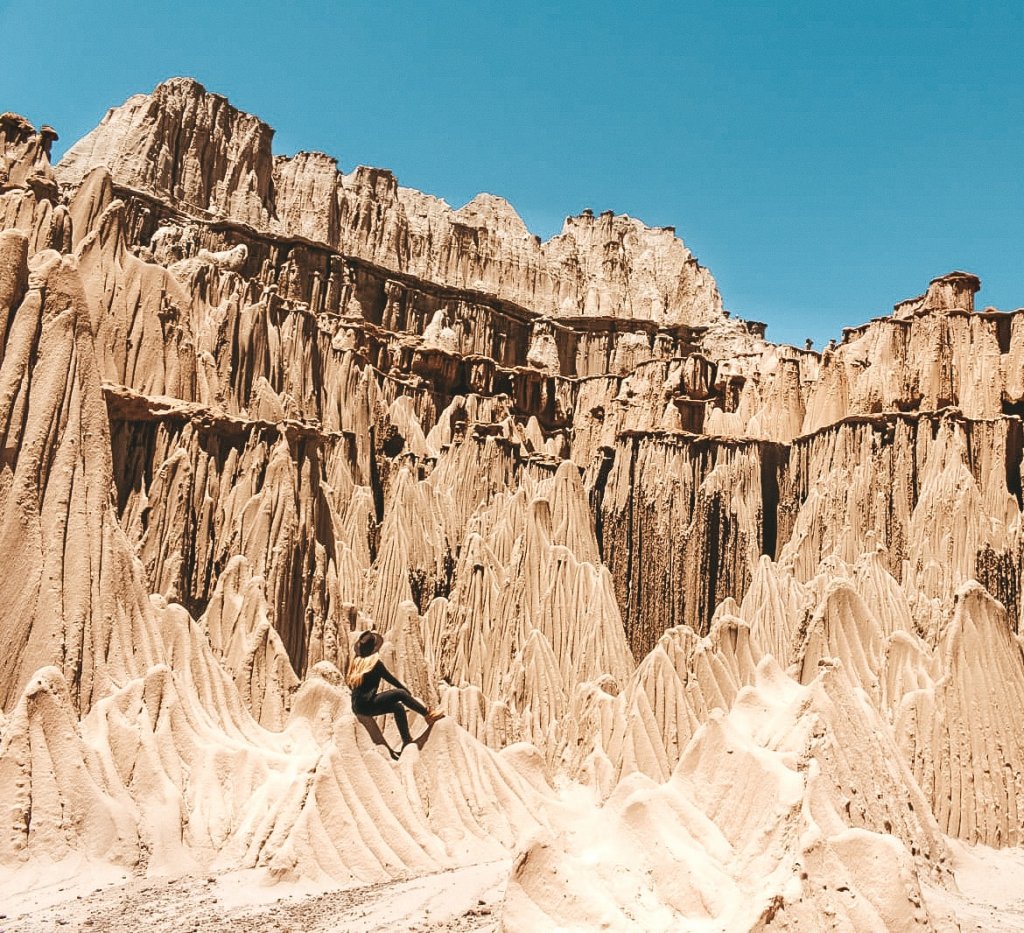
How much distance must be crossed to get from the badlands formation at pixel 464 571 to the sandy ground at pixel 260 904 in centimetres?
10

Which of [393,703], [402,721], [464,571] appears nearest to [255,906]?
[393,703]

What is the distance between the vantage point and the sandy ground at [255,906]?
7715 mm

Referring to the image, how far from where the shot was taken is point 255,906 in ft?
28.1

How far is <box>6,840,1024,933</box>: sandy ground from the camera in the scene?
25.3 ft

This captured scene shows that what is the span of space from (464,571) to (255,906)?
869 inches

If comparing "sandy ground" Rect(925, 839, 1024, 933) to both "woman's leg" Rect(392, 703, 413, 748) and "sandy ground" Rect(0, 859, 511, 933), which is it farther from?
"woman's leg" Rect(392, 703, 413, 748)

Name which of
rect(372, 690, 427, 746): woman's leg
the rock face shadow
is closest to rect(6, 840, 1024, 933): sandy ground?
the rock face shadow

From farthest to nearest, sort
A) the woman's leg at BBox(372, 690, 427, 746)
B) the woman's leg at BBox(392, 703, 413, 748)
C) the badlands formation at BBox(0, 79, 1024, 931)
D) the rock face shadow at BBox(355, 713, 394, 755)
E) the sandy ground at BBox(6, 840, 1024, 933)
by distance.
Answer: the woman's leg at BBox(392, 703, 413, 748) < the woman's leg at BBox(372, 690, 427, 746) < the rock face shadow at BBox(355, 713, 394, 755) < the badlands formation at BBox(0, 79, 1024, 931) < the sandy ground at BBox(6, 840, 1024, 933)

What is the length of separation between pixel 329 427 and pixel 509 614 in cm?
992

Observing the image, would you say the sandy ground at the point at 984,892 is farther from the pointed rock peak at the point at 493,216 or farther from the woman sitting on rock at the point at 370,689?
the pointed rock peak at the point at 493,216

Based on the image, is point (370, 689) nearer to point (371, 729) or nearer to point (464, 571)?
point (371, 729)

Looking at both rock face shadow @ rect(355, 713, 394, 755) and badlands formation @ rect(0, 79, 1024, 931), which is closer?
badlands formation @ rect(0, 79, 1024, 931)

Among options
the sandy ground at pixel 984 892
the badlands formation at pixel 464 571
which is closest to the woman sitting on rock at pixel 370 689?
the badlands formation at pixel 464 571

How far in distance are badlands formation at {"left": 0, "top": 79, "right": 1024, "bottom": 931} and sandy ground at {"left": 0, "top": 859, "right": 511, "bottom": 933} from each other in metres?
0.13
